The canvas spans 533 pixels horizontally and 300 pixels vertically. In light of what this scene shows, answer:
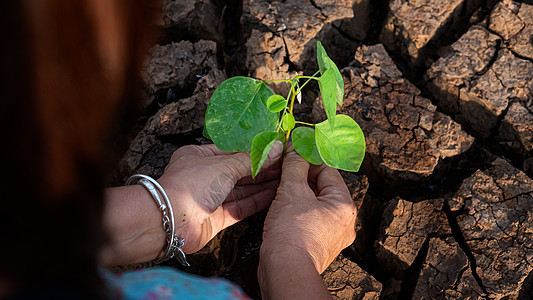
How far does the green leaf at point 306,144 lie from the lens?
1.61 meters

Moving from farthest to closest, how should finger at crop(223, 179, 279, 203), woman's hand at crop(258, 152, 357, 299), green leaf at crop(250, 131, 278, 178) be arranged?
finger at crop(223, 179, 279, 203), green leaf at crop(250, 131, 278, 178), woman's hand at crop(258, 152, 357, 299)

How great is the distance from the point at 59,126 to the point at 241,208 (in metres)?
1.16

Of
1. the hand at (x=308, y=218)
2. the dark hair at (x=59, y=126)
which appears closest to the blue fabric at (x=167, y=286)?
the dark hair at (x=59, y=126)

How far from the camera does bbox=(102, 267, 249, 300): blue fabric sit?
854 millimetres

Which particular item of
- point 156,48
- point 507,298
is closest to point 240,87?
point 156,48

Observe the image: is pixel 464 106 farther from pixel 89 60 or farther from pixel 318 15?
pixel 89 60

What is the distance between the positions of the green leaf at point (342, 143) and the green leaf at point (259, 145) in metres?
0.16

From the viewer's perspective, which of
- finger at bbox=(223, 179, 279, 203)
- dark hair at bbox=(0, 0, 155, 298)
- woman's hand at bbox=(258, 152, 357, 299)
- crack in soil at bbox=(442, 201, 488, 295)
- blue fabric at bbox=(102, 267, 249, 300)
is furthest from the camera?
finger at bbox=(223, 179, 279, 203)

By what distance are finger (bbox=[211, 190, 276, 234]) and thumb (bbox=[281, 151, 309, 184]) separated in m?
0.17

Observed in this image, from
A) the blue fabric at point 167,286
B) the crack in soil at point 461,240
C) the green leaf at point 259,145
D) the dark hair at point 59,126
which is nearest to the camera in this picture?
the dark hair at point 59,126

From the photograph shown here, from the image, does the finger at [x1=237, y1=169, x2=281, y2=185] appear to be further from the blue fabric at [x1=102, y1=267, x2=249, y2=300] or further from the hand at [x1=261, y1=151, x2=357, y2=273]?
the blue fabric at [x1=102, y1=267, x2=249, y2=300]

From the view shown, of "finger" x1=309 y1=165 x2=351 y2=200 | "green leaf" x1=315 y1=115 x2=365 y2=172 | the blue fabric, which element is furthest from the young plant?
the blue fabric

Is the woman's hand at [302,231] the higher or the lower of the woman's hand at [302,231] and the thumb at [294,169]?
the lower

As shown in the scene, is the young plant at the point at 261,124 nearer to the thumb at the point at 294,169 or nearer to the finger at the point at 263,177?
the thumb at the point at 294,169
